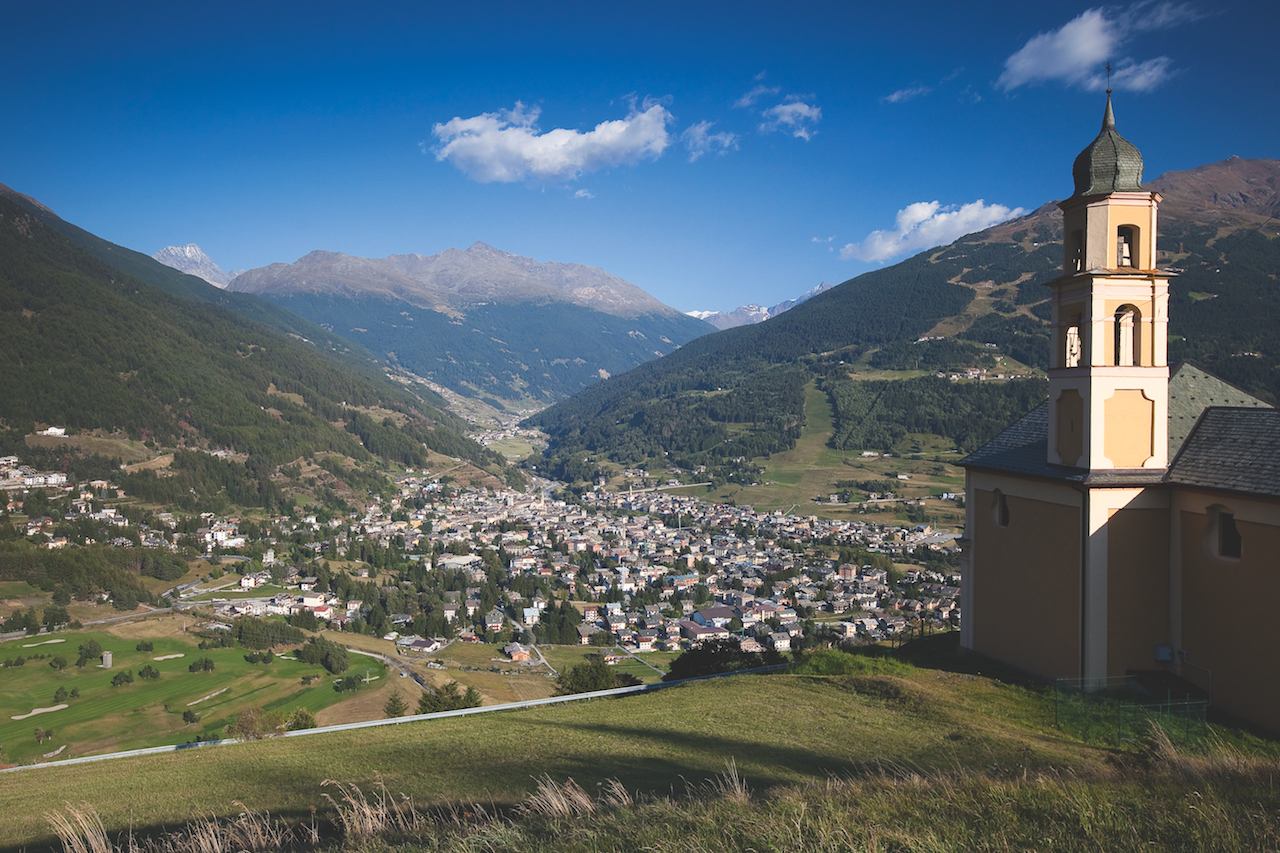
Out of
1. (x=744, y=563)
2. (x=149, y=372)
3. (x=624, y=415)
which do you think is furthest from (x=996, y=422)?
(x=149, y=372)

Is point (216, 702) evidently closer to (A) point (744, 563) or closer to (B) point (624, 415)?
Result: (A) point (744, 563)

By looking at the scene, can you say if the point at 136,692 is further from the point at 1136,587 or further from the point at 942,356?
the point at 942,356

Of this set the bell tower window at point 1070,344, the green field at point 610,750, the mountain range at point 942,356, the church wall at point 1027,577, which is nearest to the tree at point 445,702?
the green field at point 610,750

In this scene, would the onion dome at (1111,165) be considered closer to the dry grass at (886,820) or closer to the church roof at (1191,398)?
the church roof at (1191,398)

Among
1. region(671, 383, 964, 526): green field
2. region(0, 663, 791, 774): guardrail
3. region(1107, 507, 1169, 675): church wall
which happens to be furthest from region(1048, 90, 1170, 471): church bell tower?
region(671, 383, 964, 526): green field

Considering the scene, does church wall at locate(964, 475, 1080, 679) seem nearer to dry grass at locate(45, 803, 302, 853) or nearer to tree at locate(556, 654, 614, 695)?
tree at locate(556, 654, 614, 695)

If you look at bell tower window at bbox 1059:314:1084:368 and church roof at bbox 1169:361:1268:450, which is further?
bell tower window at bbox 1059:314:1084:368
